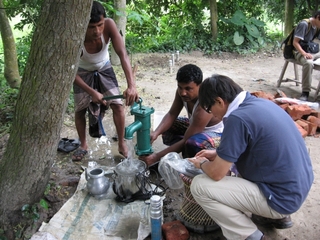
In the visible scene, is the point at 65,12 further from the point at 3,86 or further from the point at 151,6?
the point at 151,6

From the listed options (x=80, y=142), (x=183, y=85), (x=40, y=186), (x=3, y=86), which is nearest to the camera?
(x=40, y=186)

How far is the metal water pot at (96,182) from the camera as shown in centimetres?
235

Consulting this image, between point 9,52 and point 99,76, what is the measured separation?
238 cm

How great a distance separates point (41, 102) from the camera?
2.01m

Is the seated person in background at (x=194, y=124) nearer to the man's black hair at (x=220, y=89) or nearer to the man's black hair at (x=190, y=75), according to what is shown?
the man's black hair at (x=190, y=75)

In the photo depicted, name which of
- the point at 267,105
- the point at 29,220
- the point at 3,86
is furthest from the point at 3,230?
the point at 3,86

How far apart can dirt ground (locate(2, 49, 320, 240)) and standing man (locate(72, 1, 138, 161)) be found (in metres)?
0.23

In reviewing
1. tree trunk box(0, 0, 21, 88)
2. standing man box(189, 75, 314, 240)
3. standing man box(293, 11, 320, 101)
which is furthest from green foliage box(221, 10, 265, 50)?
standing man box(189, 75, 314, 240)

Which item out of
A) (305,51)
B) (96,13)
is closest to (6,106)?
(96,13)

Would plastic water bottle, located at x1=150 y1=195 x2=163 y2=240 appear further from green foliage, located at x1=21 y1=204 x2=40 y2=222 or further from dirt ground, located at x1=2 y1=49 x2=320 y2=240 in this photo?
green foliage, located at x1=21 y1=204 x2=40 y2=222

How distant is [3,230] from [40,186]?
37 cm

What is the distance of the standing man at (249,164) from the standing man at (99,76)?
104 centimetres

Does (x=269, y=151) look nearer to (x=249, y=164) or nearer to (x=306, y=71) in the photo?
(x=249, y=164)

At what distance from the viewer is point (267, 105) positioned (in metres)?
1.73
